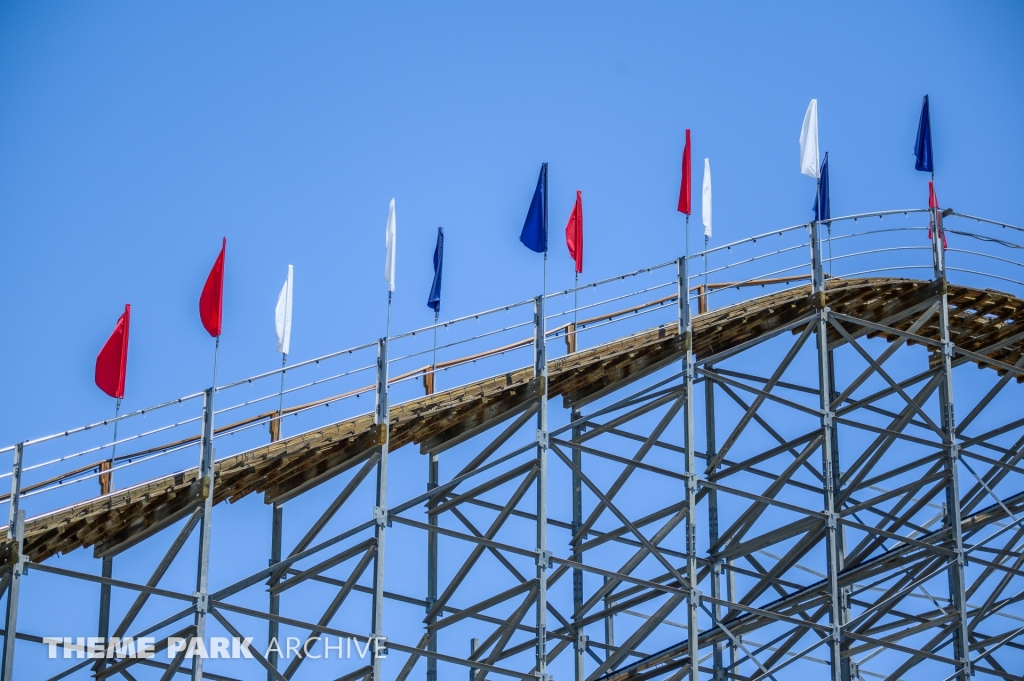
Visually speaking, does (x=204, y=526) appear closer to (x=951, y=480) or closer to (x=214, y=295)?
(x=214, y=295)

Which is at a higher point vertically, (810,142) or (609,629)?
(810,142)

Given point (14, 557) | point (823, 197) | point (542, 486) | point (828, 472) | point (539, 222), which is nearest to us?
point (14, 557)

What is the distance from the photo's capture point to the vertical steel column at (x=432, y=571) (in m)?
25.5

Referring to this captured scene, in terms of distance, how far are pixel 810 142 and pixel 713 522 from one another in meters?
6.12

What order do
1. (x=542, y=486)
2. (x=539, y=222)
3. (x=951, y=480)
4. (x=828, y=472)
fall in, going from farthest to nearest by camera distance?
(x=539, y=222), (x=951, y=480), (x=828, y=472), (x=542, y=486)

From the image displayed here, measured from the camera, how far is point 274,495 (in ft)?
83.9

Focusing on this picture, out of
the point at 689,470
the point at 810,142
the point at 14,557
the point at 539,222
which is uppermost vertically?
the point at 810,142

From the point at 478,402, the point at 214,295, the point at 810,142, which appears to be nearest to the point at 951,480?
the point at 810,142

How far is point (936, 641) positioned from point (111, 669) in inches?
477

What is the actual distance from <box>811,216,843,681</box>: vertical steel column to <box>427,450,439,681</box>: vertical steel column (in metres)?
5.57

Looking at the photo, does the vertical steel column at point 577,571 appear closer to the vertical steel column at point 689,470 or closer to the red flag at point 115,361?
the vertical steel column at point 689,470

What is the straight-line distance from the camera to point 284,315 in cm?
2612

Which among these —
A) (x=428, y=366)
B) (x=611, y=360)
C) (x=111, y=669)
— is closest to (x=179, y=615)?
(x=111, y=669)

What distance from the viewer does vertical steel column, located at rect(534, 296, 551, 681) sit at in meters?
24.2
